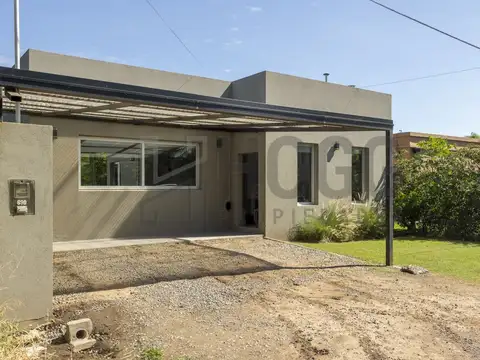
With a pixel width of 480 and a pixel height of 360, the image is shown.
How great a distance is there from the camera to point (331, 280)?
747 cm

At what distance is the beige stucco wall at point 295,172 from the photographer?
12070 millimetres

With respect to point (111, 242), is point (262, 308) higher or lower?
lower

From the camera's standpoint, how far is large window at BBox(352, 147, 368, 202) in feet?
47.2

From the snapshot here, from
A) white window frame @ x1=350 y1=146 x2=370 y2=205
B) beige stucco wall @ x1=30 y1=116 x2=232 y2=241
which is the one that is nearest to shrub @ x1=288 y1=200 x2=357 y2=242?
white window frame @ x1=350 y1=146 x2=370 y2=205

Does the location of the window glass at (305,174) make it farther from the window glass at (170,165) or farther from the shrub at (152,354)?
the shrub at (152,354)

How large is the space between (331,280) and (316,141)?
6428mm

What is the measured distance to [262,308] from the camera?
5.78 m

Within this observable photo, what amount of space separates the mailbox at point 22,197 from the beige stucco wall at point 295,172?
7.88 meters

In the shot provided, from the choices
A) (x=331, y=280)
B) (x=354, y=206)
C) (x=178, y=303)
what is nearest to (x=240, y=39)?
(x=354, y=206)

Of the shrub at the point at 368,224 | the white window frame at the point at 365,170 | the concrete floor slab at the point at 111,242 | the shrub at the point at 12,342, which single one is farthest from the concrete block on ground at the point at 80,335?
the white window frame at the point at 365,170

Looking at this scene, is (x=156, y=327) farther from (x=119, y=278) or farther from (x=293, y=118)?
(x=293, y=118)

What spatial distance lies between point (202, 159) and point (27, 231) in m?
8.24

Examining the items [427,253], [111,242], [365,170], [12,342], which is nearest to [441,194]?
[365,170]

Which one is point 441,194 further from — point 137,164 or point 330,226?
point 137,164
